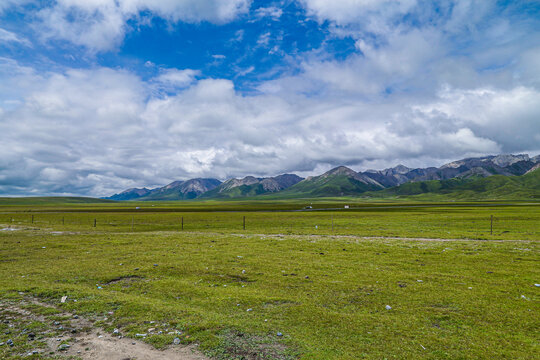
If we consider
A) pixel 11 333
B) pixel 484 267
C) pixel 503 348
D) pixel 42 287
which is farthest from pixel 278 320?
pixel 484 267

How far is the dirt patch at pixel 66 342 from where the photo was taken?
8812mm

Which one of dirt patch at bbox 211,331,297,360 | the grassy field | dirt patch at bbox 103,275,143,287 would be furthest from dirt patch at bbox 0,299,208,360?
dirt patch at bbox 103,275,143,287

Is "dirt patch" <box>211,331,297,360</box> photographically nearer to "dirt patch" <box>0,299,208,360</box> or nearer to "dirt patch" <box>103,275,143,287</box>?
"dirt patch" <box>0,299,208,360</box>

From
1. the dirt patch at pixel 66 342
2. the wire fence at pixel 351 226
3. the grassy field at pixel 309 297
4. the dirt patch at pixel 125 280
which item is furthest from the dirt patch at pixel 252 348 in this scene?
the wire fence at pixel 351 226

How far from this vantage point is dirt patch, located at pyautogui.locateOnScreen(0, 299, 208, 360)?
881cm

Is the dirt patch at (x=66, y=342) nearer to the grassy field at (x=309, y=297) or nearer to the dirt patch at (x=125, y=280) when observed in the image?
the grassy field at (x=309, y=297)

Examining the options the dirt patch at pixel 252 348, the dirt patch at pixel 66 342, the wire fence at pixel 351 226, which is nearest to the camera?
the dirt patch at pixel 252 348

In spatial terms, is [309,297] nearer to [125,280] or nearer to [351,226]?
[125,280]

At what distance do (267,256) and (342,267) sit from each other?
23.7ft

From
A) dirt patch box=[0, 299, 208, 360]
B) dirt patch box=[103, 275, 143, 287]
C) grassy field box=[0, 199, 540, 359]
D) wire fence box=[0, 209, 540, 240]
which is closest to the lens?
dirt patch box=[0, 299, 208, 360]

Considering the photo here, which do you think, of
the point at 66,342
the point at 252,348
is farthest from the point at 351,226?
the point at 66,342

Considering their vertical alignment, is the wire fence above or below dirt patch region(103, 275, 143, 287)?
below

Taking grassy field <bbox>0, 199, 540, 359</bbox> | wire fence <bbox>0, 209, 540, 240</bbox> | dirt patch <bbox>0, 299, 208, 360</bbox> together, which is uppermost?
dirt patch <bbox>0, 299, 208, 360</bbox>

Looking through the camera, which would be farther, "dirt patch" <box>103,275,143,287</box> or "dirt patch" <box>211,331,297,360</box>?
"dirt patch" <box>103,275,143,287</box>
